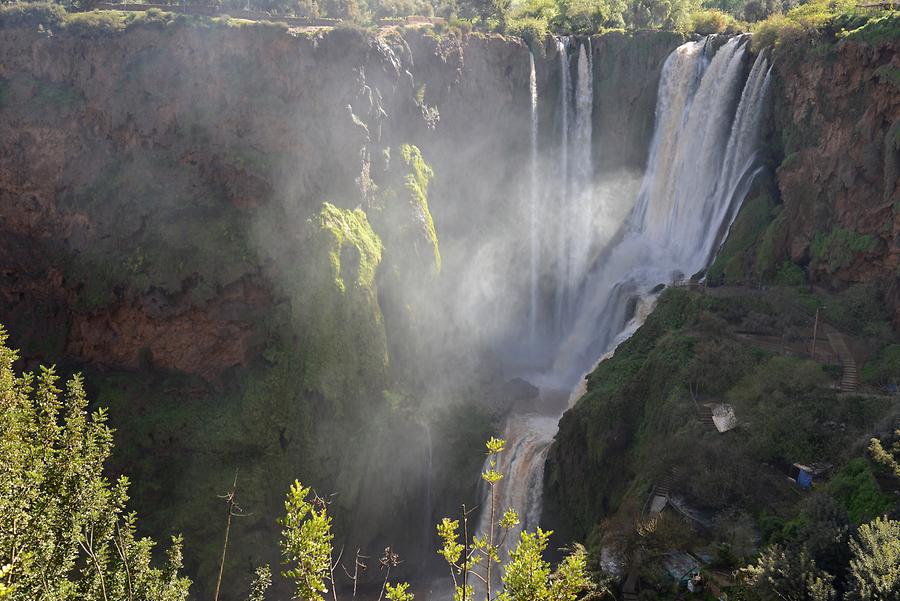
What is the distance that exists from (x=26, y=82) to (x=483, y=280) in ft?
85.5

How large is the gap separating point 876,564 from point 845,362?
12383 millimetres

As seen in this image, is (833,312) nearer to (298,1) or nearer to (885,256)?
(885,256)

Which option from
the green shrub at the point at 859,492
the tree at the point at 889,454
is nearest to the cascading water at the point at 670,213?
the green shrub at the point at 859,492

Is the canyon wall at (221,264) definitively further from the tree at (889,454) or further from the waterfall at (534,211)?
the tree at (889,454)

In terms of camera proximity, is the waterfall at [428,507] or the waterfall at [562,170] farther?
the waterfall at [562,170]

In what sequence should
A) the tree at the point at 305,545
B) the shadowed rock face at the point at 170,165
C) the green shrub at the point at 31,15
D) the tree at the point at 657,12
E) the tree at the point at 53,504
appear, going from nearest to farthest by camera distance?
the tree at the point at 305,545 → the tree at the point at 53,504 → the shadowed rock face at the point at 170,165 → the green shrub at the point at 31,15 → the tree at the point at 657,12

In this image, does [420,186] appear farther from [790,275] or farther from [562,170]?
[790,275]

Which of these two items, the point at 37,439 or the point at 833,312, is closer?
the point at 37,439

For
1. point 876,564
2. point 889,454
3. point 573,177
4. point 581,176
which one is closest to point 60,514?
point 876,564

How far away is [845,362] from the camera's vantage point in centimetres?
2323

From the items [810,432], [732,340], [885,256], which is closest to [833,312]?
[885,256]

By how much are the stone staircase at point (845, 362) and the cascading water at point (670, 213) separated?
7.99m

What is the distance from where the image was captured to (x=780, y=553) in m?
14.4

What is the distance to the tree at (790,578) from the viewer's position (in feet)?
42.7
